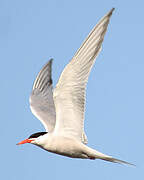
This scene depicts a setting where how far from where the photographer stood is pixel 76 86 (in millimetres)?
8133

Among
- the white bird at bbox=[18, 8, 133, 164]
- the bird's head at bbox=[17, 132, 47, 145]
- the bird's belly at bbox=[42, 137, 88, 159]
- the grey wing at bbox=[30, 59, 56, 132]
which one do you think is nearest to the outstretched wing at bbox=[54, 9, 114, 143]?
the white bird at bbox=[18, 8, 133, 164]

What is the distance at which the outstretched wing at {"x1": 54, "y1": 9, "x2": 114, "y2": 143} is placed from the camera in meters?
7.50

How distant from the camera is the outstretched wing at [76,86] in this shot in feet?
24.6

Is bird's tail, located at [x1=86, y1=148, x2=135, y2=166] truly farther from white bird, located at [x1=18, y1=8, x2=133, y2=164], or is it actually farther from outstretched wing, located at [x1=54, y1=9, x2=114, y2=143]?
outstretched wing, located at [x1=54, y1=9, x2=114, y2=143]

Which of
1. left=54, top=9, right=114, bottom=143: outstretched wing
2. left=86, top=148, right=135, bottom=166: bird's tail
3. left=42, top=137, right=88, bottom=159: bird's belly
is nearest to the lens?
left=54, top=9, right=114, bottom=143: outstretched wing

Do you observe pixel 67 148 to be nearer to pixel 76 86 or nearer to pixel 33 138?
pixel 33 138

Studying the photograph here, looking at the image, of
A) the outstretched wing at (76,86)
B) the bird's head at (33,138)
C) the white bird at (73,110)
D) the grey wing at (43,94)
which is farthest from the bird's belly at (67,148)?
the grey wing at (43,94)

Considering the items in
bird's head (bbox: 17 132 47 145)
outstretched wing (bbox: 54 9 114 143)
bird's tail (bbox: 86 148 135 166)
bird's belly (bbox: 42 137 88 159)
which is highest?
outstretched wing (bbox: 54 9 114 143)

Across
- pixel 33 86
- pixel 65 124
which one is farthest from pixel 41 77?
pixel 65 124

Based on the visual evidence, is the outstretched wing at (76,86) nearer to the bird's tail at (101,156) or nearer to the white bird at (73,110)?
the white bird at (73,110)

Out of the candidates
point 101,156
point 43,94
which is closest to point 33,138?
point 101,156

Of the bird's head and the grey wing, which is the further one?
the grey wing

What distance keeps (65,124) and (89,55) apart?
1.49m

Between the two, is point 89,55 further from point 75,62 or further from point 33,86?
point 33,86
